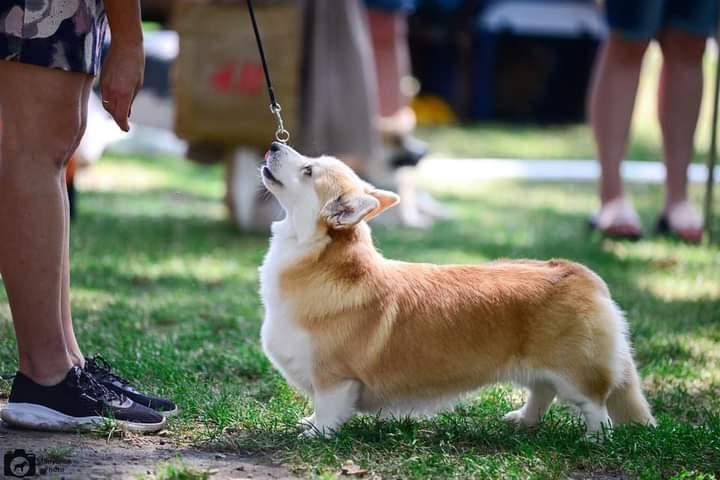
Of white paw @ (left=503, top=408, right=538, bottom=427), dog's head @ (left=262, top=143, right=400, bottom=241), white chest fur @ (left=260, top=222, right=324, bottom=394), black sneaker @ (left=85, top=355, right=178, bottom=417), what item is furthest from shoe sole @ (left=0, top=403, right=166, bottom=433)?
white paw @ (left=503, top=408, right=538, bottom=427)

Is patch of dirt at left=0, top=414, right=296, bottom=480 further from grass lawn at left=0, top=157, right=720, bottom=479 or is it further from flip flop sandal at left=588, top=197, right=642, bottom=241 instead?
flip flop sandal at left=588, top=197, right=642, bottom=241

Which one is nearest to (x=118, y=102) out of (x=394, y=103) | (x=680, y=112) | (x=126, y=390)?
(x=126, y=390)

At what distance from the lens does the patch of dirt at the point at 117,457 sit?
262 centimetres

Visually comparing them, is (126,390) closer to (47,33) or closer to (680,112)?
(47,33)

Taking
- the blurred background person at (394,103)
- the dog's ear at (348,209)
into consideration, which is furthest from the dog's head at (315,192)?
the blurred background person at (394,103)

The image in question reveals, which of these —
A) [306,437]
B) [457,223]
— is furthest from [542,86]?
[306,437]

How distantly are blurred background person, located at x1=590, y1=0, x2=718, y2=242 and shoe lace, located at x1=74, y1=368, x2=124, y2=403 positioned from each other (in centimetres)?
333

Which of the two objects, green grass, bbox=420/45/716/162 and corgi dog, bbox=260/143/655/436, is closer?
corgi dog, bbox=260/143/655/436

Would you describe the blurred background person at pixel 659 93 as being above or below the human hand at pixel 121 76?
below

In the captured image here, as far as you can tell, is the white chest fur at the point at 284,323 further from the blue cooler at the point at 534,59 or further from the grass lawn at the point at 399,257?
the blue cooler at the point at 534,59

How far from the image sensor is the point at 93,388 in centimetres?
299

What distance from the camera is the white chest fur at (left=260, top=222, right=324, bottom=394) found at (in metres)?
2.99

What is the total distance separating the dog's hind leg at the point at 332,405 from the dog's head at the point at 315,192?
1.32 feet

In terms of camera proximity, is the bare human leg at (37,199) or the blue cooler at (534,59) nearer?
the bare human leg at (37,199)
